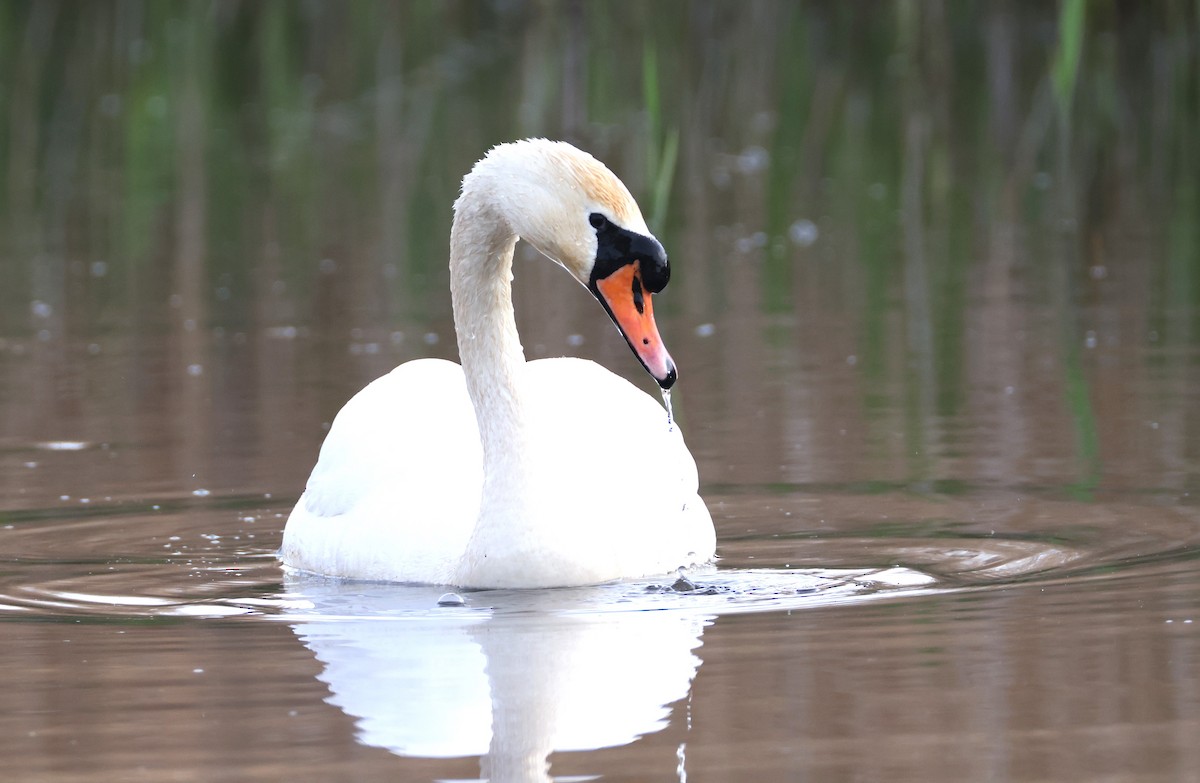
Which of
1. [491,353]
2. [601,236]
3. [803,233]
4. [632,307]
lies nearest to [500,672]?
[632,307]

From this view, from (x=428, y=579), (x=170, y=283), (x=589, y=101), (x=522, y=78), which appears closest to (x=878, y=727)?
(x=428, y=579)

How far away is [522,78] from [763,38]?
8.01ft

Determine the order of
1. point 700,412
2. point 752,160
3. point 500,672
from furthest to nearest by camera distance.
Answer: point 752,160, point 700,412, point 500,672

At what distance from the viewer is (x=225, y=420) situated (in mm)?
9492

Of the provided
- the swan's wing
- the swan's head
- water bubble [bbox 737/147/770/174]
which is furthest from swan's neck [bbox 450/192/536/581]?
water bubble [bbox 737/147/770/174]

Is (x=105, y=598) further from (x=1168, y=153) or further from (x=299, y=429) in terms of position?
(x=1168, y=153)

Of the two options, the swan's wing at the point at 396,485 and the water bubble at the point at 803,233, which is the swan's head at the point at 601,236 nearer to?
the swan's wing at the point at 396,485

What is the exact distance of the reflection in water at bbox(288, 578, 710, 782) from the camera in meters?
4.73

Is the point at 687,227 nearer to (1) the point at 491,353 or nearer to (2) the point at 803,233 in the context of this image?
(2) the point at 803,233

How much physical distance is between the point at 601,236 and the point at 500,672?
5.03 ft

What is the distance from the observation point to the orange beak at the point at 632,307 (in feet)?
20.8

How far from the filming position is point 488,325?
7180 millimetres

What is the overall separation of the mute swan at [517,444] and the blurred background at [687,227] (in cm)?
89

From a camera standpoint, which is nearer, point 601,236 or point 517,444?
point 601,236
